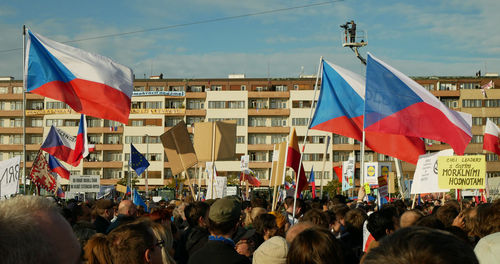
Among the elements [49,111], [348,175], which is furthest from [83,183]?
[49,111]

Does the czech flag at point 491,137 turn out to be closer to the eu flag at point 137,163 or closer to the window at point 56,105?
the eu flag at point 137,163

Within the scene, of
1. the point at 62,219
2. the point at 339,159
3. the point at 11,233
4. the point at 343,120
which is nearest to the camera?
the point at 11,233

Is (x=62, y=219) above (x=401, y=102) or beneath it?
beneath

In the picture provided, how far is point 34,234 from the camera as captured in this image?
1932 millimetres

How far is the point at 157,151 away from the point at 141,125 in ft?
15.8

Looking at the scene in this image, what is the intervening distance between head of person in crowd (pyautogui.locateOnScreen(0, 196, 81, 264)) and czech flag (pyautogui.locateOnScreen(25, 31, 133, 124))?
36.1 feet

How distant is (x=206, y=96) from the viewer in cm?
9994

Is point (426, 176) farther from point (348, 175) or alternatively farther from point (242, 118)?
point (242, 118)

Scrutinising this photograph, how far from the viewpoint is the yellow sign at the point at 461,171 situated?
1202 centimetres

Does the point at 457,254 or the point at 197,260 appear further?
the point at 197,260

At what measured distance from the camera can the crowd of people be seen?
6.39ft

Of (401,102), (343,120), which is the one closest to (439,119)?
(401,102)

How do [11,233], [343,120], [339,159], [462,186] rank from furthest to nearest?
[339,159] < [343,120] < [462,186] < [11,233]

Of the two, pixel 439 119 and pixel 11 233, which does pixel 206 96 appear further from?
pixel 11 233
